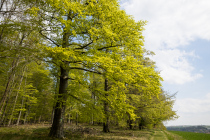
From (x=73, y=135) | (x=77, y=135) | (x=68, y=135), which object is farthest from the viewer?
(x=77, y=135)

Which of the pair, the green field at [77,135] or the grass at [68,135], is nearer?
the grass at [68,135]

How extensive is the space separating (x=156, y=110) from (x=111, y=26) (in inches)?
417

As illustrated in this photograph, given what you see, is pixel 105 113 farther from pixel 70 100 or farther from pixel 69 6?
pixel 69 6

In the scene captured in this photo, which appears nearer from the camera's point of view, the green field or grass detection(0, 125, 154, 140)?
grass detection(0, 125, 154, 140)

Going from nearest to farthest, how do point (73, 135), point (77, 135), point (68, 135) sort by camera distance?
point (68, 135) → point (73, 135) → point (77, 135)

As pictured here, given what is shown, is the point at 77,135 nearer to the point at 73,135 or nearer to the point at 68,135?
the point at 73,135

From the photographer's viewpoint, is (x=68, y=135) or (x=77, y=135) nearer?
(x=68, y=135)

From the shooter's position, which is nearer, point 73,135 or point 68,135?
point 68,135

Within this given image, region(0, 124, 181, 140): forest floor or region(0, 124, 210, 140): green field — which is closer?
region(0, 124, 181, 140): forest floor

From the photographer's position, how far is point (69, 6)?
263 inches

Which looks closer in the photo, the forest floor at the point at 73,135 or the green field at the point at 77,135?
the forest floor at the point at 73,135

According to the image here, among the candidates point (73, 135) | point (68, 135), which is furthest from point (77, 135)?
point (68, 135)

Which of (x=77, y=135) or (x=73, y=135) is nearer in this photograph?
(x=73, y=135)

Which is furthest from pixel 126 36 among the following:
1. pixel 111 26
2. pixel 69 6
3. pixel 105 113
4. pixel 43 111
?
pixel 43 111
